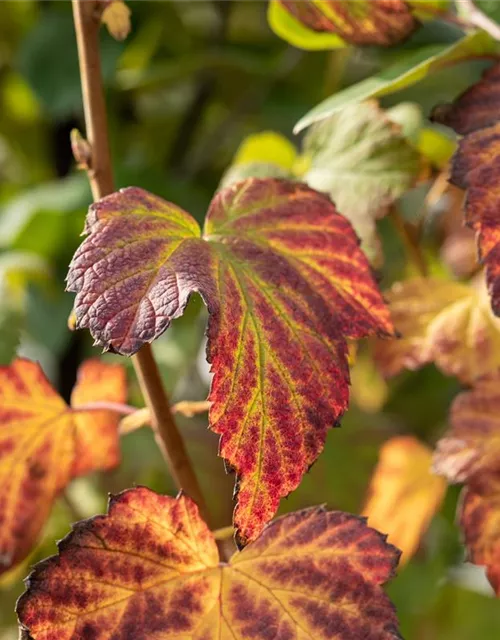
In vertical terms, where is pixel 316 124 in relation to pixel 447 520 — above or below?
above

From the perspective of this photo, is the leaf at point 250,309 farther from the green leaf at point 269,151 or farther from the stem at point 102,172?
the green leaf at point 269,151

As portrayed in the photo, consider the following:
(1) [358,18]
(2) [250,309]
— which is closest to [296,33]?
(1) [358,18]

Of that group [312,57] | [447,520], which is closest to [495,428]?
[447,520]

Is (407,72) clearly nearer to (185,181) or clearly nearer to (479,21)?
(479,21)

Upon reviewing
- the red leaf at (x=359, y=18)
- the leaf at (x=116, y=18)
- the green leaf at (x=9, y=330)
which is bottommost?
the green leaf at (x=9, y=330)

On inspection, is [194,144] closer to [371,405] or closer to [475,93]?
[371,405]

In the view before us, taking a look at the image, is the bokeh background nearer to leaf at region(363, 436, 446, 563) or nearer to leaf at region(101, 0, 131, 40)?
leaf at region(363, 436, 446, 563)

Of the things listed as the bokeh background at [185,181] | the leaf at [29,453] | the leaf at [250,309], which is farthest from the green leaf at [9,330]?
the leaf at [250,309]
